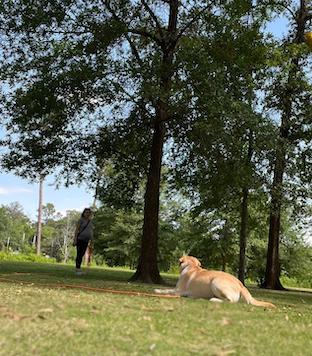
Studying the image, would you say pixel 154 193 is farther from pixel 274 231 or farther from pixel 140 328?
pixel 140 328

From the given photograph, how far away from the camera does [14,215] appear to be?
11700 centimetres

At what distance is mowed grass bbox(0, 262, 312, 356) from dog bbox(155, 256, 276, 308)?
748 millimetres

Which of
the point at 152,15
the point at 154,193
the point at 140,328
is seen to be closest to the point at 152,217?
the point at 154,193

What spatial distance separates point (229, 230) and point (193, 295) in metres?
26.0

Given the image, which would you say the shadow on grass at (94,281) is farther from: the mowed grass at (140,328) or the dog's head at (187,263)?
the mowed grass at (140,328)

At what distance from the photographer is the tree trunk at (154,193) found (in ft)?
48.1

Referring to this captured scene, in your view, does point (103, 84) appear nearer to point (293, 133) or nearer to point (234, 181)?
point (234, 181)

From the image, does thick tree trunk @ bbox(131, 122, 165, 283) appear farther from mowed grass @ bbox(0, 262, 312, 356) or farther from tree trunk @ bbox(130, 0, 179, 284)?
mowed grass @ bbox(0, 262, 312, 356)

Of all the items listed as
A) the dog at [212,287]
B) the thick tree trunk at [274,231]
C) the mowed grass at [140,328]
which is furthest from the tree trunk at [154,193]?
the mowed grass at [140,328]

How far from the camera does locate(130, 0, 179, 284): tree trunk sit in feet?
48.1

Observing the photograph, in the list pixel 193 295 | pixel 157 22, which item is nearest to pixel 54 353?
pixel 193 295

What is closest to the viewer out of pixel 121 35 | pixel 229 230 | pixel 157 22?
pixel 121 35

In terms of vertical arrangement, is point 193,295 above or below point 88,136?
below

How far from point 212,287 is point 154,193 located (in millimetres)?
7336
